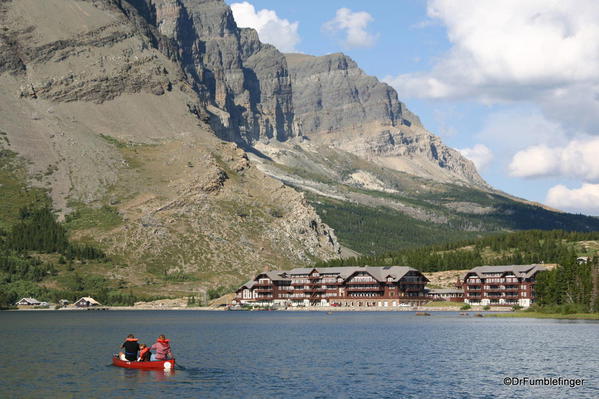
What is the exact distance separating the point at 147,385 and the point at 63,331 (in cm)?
8496

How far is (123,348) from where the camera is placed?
3890 inches

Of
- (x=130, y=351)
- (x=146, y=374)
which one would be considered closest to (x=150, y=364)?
(x=146, y=374)

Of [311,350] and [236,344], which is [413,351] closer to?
[311,350]

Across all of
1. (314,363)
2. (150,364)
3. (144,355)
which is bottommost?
(314,363)

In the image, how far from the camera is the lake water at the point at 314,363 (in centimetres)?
8062

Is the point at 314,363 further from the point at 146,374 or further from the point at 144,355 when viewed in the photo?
the point at 146,374

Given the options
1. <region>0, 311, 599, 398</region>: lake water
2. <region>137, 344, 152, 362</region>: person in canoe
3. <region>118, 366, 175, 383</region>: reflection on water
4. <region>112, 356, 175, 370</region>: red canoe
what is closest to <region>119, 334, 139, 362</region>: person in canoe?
<region>112, 356, 175, 370</region>: red canoe

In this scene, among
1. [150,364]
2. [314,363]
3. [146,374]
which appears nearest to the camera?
[146,374]

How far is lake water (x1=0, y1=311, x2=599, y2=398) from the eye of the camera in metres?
80.6

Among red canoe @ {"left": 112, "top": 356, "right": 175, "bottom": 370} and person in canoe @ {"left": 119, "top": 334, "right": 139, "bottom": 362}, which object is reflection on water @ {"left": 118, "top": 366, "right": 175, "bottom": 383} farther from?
person in canoe @ {"left": 119, "top": 334, "right": 139, "bottom": 362}

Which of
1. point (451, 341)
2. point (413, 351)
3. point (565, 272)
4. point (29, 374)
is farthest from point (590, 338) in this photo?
point (29, 374)

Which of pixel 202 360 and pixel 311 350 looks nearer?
pixel 202 360

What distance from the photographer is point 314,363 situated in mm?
103000

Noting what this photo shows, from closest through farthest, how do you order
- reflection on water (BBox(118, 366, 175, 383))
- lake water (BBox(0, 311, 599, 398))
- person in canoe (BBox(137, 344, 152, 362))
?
lake water (BBox(0, 311, 599, 398)) → reflection on water (BBox(118, 366, 175, 383)) → person in canoe (BBox(137, 344, 152, 362))
